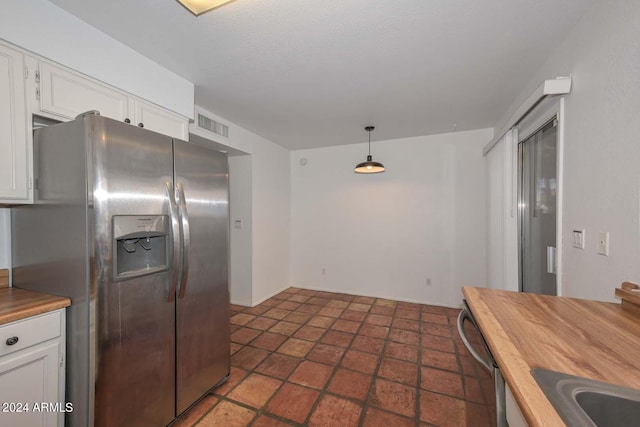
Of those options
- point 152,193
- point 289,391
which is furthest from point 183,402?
point 152,193

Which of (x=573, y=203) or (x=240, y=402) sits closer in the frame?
(x=573, y=203)

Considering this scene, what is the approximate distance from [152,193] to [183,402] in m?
1.39

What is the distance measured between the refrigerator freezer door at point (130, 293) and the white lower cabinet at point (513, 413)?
1.72 metres

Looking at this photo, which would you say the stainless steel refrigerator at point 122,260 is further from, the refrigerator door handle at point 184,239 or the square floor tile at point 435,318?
the square floor tile at point 435,318

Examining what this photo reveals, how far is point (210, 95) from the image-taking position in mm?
2561

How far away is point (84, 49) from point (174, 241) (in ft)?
4.42

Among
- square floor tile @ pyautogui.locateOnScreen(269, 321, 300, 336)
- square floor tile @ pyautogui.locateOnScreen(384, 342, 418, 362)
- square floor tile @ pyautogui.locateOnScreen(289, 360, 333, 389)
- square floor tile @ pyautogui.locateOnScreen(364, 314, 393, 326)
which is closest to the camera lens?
square floor tile @ pyautogui.locateOnScreen(289, 360, 333, 389)

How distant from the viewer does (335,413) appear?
1750mm

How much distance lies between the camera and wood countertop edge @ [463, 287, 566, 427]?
535 millimetres

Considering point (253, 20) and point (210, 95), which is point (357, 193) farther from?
point (253, 20)

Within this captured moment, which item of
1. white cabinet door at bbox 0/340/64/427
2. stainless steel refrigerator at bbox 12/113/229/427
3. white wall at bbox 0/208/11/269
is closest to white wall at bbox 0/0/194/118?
stainless steel refrigerator at bbox 12/113/229/427

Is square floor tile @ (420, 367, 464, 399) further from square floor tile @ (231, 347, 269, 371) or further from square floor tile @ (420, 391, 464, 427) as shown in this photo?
square floor tile @ (231, 347, 269, 371)

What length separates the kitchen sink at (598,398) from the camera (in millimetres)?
589

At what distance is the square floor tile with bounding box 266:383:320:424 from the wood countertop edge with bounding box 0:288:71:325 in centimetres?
143
